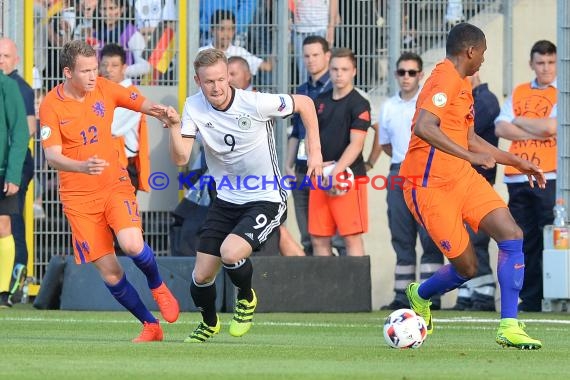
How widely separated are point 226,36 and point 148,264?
243 inches

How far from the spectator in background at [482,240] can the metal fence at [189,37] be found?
5.16 feet

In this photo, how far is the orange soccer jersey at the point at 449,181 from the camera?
9930 millimetres

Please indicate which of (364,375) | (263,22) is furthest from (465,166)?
(263,22)

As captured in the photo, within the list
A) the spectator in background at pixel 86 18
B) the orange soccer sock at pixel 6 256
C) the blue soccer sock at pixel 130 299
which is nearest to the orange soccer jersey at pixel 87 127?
the blue soccer sock at pixel 130 299

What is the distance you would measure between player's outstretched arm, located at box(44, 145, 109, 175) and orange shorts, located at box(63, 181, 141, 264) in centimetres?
48

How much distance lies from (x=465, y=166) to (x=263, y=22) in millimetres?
6575

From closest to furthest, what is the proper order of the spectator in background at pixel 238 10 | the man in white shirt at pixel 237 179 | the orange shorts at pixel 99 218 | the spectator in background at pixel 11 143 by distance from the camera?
the man in white shirt at pixel 237 179 → the orange shorts at pixel 99 218 → the spectator in background at pixel 11 143 → the spectator in background at pixel 238 10

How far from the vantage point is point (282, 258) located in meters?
14.1

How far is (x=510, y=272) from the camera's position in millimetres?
9633

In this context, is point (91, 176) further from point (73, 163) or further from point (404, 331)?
point (404, 331)

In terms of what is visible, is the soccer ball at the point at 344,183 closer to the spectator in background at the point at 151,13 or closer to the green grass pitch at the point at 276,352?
the green grass pitch at the point at 276,352

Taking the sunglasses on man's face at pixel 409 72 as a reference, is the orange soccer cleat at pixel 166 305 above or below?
below

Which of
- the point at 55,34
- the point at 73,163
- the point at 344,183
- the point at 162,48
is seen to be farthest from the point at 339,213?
the point at 73,163

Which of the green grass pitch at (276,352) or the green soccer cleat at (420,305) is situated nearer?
the green grass pitch at (276,352)
